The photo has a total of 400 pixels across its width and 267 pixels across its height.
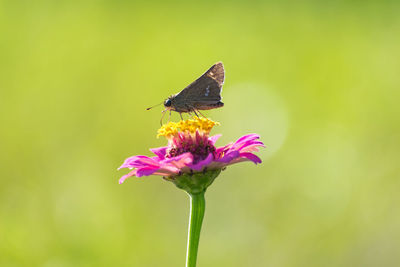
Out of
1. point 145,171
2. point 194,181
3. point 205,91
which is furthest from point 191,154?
point 205,91

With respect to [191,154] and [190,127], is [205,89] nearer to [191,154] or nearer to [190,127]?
[190,127]

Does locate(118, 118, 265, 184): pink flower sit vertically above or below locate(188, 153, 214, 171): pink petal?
above

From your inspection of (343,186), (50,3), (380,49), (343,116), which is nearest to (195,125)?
(343,186)

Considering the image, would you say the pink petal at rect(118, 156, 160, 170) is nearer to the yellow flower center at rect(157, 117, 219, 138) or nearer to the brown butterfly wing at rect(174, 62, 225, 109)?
the yellow flower center at rect(157, 117, 219, 138)

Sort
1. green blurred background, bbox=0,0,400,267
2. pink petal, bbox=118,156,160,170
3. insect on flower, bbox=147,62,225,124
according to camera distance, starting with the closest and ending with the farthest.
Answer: pink petal, bbox=118,156,160,170, insect on flower, bbox=147,62,225,124, green blurred background, bbox=0,0,400,267

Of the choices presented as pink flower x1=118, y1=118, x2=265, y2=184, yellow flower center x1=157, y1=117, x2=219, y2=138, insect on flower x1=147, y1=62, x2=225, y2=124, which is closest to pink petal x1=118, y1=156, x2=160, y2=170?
pink flower x1=118, y1=118, x2=265, y2=184

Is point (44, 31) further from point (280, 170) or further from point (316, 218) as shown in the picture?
point (316, 218)

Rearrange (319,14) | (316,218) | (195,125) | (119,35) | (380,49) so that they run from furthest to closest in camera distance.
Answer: (319,14), (119,35), (380,49), (316,218), (195,125)
